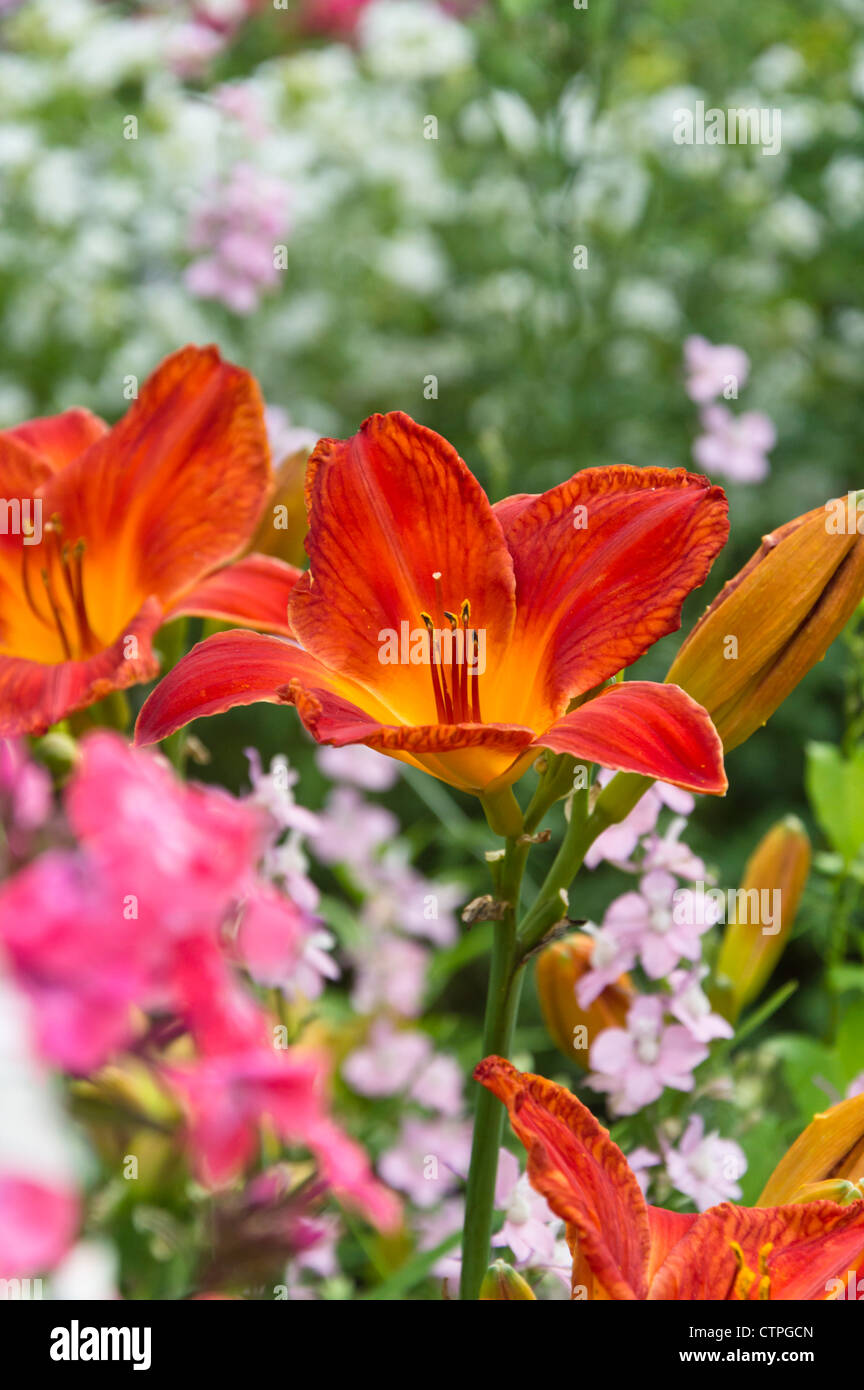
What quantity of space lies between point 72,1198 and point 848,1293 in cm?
34

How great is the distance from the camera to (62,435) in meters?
0.78

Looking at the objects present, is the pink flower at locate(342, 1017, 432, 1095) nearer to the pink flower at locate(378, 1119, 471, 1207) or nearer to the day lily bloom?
the pink flower at locate(378, 1119, 471, 1207)

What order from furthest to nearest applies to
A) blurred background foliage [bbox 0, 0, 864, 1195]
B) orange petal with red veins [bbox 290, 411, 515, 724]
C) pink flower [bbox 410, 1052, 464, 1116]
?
blurred background foliage [bbox 0, 0, 864, 1195] < pink flower [bbox 410, 1052, 464, 1116] < orange petal with red veins [bbox 290, 411, 515, 724]

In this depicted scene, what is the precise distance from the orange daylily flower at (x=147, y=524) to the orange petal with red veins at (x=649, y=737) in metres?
0.19

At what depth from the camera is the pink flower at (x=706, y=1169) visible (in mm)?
609

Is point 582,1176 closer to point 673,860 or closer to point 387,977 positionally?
point 673,860

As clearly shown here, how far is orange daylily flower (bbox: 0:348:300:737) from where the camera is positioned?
67 cm

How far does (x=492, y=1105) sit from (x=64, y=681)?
0.86 ft

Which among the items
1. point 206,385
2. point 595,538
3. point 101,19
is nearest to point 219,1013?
point 595,538

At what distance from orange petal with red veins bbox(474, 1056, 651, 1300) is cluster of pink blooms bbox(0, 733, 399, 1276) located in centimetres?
16

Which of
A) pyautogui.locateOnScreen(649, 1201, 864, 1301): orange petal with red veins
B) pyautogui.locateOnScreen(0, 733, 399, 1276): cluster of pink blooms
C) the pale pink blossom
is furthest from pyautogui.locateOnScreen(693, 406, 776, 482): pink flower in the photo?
pyautogui.locateOnScreen(0, 733, 399, 1276): cluster of pink blooms

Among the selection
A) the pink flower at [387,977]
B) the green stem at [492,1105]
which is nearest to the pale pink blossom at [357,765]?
the pink flower at [387,977]

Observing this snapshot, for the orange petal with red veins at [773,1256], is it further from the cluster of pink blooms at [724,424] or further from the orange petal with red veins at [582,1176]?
the cluster of pink blooms at [724,424]
